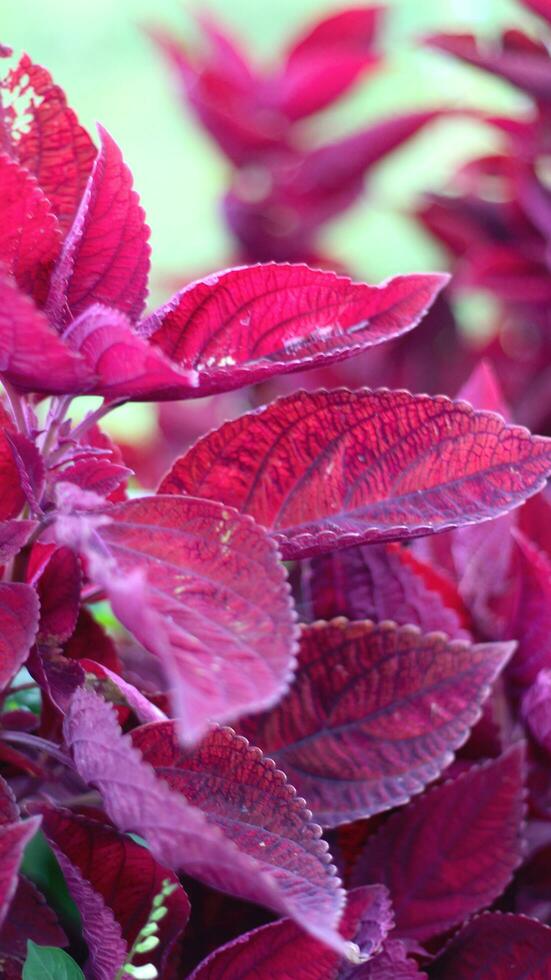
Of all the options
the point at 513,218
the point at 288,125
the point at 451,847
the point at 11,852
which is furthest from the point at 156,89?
the point at 11,852

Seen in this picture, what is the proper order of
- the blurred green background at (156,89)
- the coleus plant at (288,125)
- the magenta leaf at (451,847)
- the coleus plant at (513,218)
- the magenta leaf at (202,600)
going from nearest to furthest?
1. the magenta leaf at (202,600)
2. the magenta leaf at (451,847)
3. the coleus plant at (513,218)
4. the coleus plant at (288,125)
5. the blurred green background at (156,89)

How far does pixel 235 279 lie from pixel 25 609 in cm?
16

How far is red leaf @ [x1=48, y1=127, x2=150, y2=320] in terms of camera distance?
17.9 inches

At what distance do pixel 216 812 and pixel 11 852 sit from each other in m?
0.08

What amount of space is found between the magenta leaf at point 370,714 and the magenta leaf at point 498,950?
8cm

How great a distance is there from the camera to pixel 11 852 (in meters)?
0.39

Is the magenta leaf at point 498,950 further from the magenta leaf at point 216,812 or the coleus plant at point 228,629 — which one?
the magenta leaf at point 216,812

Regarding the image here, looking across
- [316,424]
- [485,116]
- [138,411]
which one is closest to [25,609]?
[316,424]

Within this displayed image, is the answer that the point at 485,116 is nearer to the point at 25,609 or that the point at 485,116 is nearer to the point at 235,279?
the point at 235,279

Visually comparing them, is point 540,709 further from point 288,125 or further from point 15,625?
point 288,125

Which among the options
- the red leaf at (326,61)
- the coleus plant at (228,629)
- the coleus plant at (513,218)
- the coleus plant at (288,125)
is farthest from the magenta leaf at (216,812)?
the red leaf at (326,61)

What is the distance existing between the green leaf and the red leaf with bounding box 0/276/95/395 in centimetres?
23

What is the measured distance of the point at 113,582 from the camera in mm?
343

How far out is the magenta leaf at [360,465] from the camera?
18.8 inches
